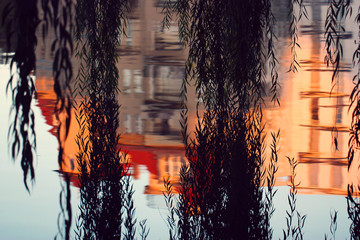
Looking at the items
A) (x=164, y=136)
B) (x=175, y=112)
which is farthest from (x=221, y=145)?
(x=175, y=112)

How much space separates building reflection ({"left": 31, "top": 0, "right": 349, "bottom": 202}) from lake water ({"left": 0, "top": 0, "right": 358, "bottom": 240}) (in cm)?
1

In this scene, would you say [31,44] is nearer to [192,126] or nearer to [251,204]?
[251,204]

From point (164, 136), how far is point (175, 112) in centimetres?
74

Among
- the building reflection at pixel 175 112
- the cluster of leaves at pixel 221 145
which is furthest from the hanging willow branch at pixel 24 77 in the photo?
the building reflection at pixel 175 112

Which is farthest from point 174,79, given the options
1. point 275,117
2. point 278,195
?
point 278,195

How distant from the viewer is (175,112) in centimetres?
692

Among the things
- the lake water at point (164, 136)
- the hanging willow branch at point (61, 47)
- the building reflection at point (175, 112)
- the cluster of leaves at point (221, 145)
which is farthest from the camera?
the building reflection at point (175, 112)

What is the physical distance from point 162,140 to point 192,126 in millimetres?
388

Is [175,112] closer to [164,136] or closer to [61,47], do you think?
[164,136]

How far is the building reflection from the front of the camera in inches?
213

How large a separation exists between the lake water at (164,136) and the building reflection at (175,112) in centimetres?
1

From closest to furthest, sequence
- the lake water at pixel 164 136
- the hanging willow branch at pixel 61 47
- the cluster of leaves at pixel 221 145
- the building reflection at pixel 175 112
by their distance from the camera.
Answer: the hanging willow branch at pixel 61 47, the cluster of leaves at pixel 221 145, the lake water at pixel 164 136, the building reflection at pixel 175 112

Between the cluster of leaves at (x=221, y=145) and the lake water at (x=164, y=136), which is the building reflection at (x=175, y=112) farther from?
the cluster of leaves at (x=221, y=145)

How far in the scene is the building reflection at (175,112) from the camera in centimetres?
541
